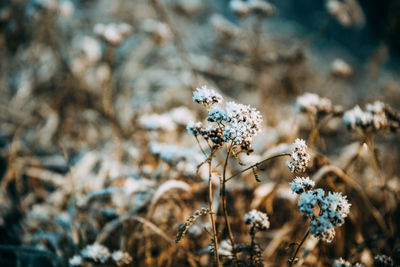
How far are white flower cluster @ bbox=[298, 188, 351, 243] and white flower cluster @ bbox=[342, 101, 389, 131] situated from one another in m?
0.82

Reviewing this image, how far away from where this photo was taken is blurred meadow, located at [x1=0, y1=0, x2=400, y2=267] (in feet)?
4.29

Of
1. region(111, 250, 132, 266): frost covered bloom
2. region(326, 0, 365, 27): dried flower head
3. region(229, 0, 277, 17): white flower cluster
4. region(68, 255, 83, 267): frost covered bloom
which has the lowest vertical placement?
region(68, 255, 83, 267): frost covered bloom

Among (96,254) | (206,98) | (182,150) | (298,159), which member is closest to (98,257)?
(96,254)

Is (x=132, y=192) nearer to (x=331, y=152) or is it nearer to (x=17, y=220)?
(x=17, y=220)

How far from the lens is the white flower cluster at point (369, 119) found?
155cm

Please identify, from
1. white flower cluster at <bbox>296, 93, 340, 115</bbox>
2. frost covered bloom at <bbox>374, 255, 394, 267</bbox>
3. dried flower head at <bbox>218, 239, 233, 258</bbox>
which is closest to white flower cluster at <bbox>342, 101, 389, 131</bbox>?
white flower cluster at <bbox>296, 93, 340, 115</bbox>

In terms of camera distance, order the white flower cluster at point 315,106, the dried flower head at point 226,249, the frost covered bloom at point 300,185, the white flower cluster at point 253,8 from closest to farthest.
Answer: the frost covered bloom at point 300,185
the dried flower head at point 226,249
the white flower cluster at point 315,106
the white flower cluster at point 253,8

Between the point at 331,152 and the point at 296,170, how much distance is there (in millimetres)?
3038

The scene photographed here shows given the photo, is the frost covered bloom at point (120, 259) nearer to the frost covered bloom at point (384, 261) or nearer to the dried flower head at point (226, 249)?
the dried flower head at point (226, 249)

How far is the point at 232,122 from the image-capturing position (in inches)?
39.1

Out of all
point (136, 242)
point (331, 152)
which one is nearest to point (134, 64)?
point (136, 242)

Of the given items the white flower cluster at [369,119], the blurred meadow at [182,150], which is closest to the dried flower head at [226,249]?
the blurred meadow at [182,150]

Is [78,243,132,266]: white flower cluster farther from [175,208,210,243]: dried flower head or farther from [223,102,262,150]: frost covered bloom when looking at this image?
[223,102,262,150]: frost covered bloom

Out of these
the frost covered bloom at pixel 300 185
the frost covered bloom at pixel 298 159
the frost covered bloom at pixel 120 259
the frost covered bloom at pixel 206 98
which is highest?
the frost covered bloom at pixel 206 98
